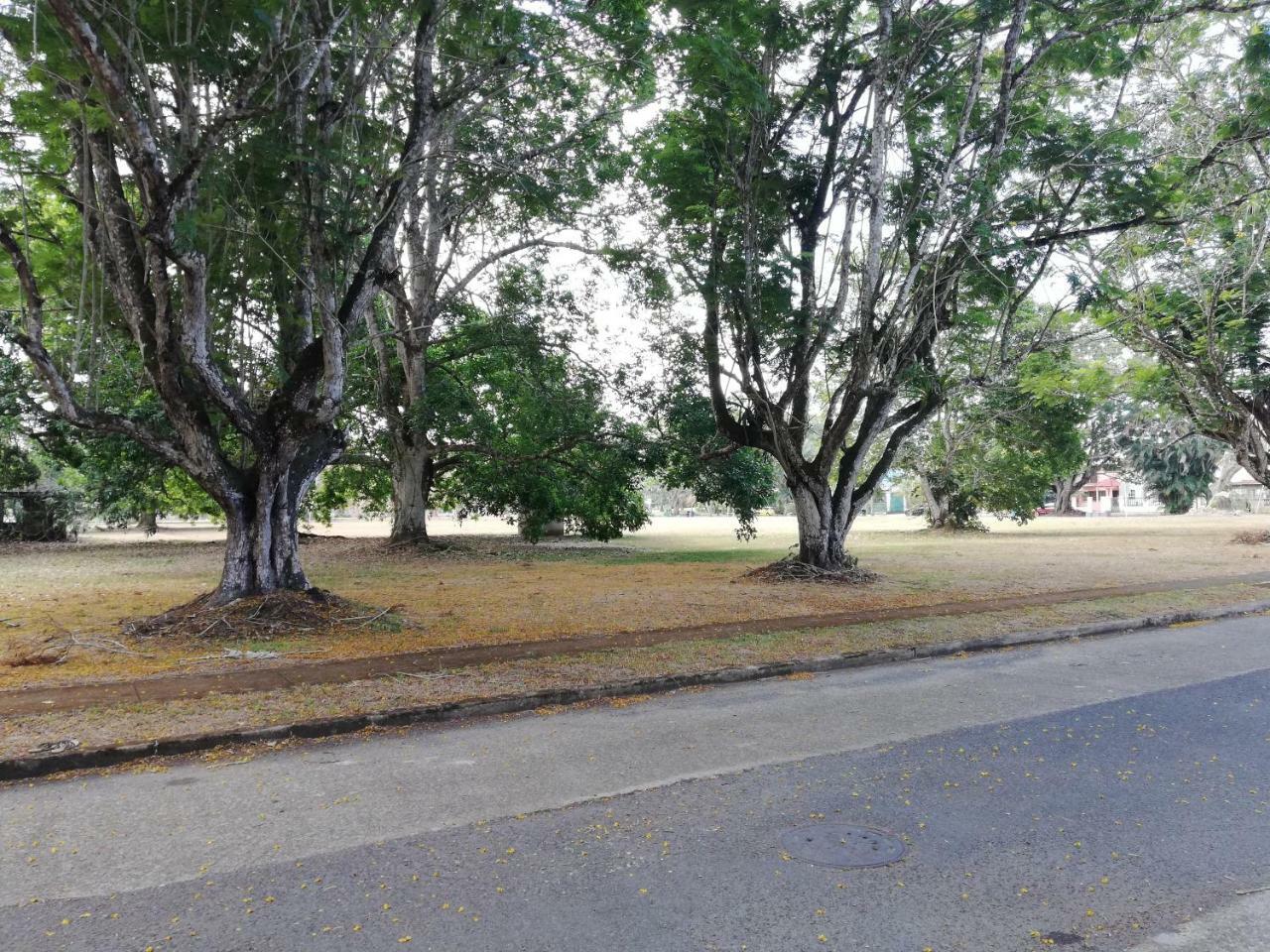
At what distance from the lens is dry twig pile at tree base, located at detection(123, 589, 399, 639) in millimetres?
9406

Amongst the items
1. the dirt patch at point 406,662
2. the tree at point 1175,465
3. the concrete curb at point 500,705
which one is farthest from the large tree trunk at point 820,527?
the tree at point 1175,465

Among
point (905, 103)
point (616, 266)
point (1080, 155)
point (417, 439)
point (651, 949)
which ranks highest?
point (905, 103)

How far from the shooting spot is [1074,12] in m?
11.5

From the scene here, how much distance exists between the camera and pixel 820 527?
1631cm

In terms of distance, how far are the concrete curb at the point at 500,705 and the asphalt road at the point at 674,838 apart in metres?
0.28

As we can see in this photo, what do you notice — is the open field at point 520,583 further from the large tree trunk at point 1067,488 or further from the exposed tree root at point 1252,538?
the large tree trunk at point 1067,488

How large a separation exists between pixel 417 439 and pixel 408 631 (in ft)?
40.6

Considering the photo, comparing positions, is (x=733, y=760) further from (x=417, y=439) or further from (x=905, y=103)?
(x=417, y=439)

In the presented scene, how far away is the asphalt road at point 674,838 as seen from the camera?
10.7ft

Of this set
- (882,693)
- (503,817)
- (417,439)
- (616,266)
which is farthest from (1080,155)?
(417,439)

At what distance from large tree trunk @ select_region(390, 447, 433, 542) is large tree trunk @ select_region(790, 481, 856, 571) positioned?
417 inches

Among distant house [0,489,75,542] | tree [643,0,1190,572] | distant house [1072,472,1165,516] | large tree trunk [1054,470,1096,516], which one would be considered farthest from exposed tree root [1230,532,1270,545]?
distant house [1072,472,1165,516]

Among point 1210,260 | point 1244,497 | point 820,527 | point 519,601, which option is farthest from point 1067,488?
point 519,601

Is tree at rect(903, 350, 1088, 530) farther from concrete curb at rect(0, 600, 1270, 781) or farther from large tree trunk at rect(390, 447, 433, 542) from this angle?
large tree trunk at rect(390, 447, 433, 542)
